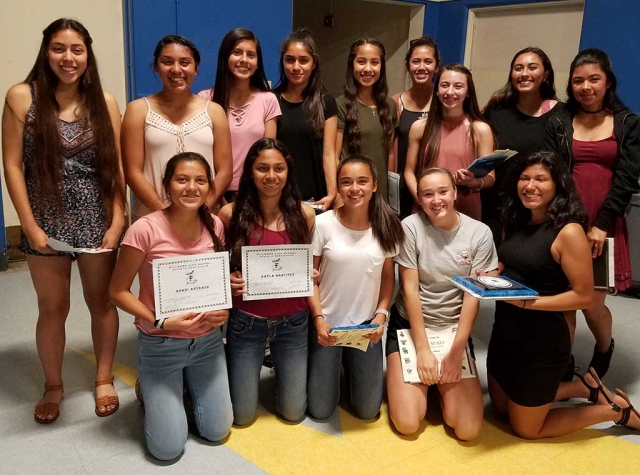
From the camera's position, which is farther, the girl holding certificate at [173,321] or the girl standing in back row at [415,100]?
the girl standing in back row at [415,100]

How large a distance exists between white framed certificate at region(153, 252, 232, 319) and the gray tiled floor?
59 cm

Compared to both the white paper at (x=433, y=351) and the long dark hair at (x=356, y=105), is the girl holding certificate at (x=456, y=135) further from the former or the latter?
the white paper at (x=433, y=351)

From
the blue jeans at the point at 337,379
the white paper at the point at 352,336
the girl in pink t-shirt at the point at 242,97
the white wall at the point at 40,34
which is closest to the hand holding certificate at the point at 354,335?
the white paper at the point at 352,336

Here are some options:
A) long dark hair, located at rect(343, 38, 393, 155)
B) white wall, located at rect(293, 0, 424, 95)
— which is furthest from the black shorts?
white wall, located at rect(293, 0, 424, 95)

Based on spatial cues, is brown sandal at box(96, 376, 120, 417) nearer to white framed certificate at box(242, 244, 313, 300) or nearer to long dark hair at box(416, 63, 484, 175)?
white framed certificate at box(242, 244, 313, 300)

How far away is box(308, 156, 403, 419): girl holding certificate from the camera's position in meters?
2.30

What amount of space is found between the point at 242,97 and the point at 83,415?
1595 mm

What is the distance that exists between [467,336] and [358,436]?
62 centimetres

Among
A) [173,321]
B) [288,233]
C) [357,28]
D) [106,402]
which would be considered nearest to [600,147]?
[288,233]

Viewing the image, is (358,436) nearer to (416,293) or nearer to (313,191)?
(416,293)

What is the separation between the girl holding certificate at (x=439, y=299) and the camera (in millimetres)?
2332

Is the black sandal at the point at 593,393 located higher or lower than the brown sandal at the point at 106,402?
higher

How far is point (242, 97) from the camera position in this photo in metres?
2.67

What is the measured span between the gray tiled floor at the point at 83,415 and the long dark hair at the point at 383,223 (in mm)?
817
